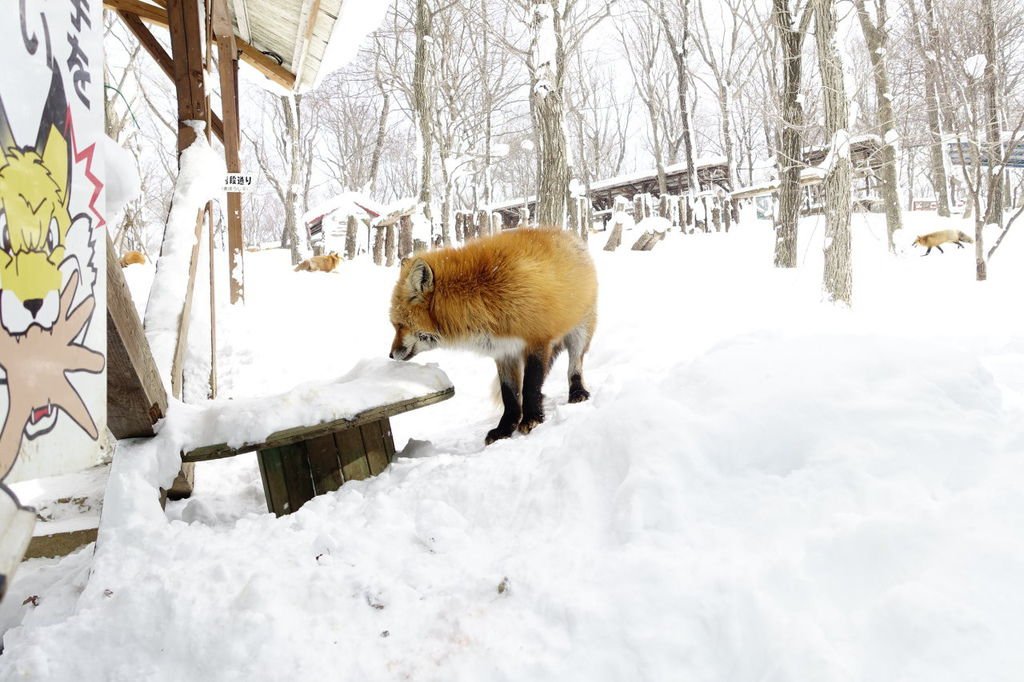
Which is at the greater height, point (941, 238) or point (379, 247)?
point (379, 247)

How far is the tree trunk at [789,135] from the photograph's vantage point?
8.08m

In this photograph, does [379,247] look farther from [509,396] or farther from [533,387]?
[533,387]

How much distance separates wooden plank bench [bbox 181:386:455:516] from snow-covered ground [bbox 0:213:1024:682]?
0.52ft

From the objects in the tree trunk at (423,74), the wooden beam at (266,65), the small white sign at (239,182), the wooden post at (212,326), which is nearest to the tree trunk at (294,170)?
the tree trunk at (423,74)

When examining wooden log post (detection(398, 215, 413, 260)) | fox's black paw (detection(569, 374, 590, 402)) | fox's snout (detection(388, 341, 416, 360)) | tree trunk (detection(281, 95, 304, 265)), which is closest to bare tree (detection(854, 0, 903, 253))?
wooden log post (detection(398, 215, 413, 260))

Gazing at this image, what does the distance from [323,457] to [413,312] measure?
959 millimetres

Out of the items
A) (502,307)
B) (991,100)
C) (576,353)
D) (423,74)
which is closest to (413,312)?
(502,307)

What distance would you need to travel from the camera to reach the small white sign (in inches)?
237

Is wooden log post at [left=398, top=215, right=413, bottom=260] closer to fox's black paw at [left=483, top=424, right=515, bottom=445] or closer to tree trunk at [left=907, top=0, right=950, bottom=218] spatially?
tree trunk at [left=907, top=0, right=950, bottom=218]

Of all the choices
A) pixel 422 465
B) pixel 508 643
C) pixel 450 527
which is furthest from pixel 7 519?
pixel 422 465

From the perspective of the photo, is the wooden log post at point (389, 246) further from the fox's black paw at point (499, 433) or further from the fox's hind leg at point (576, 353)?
the fox's black paw at point (499, 433)

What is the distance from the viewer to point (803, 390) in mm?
2105

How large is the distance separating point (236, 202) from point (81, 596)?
23.3 ft

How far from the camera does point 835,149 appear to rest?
5.94 m
